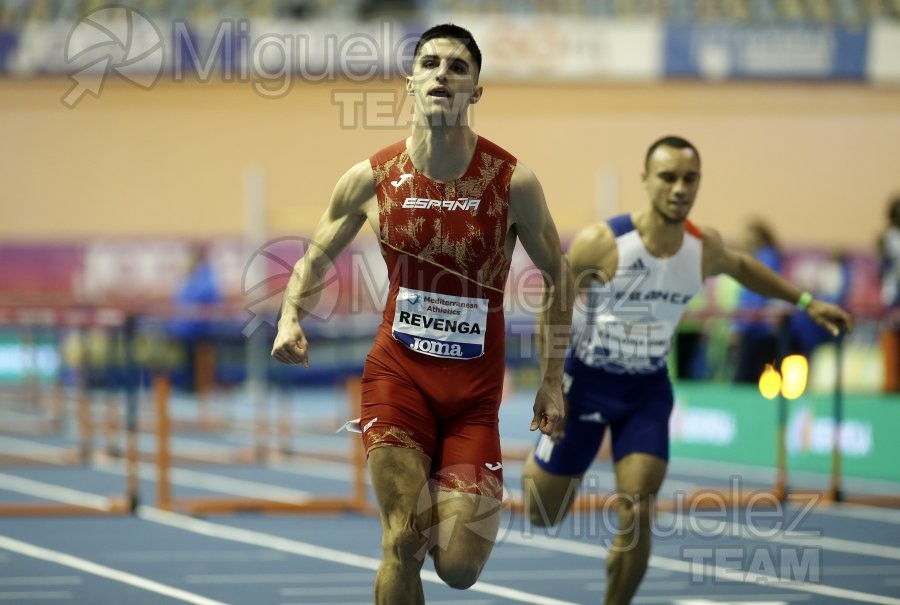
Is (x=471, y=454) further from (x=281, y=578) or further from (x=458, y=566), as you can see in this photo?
(x=281, y=578)

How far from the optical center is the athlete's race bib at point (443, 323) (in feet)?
16.0

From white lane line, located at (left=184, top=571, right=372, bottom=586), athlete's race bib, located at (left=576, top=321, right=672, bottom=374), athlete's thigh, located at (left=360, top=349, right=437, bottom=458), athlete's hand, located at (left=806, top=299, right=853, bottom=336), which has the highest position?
athlete's hand, located at (left=806, top=299, right=853, bottom=336)

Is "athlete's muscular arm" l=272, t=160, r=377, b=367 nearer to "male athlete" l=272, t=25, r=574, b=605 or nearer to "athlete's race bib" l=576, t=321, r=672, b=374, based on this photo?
"male athlete" l=272, t=25, r=574, b=605

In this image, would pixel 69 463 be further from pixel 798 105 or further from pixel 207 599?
pixel 798 105

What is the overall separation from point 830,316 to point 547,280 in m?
2.16

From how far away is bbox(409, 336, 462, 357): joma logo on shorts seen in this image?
488 centimetres

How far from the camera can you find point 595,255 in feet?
21.4

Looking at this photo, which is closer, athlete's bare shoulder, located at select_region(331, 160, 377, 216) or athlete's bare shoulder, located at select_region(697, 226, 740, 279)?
athlete's bare shoulder, located at select_region(331, 160, 377, 216)

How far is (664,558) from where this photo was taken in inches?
328

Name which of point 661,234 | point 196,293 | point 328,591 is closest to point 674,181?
point 661,234

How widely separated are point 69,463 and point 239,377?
7.17 meters

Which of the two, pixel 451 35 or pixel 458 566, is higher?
pixel 451 35

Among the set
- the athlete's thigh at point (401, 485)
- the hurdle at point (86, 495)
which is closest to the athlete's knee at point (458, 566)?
the athlete's thigh at point (401, 485)

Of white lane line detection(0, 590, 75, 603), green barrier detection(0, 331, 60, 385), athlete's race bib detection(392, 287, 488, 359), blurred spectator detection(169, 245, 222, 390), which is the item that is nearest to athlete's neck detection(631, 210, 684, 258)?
athlete's race bib detection(392, 287, 488, 359)
